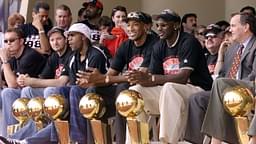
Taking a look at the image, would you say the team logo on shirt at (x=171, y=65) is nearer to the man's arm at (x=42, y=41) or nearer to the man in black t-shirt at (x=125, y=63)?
the man in black t-shirt at (x=125, y=63)

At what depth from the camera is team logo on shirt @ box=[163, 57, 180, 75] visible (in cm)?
789

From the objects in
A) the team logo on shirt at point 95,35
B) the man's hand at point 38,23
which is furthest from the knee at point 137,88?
the man's hand at point 38,23

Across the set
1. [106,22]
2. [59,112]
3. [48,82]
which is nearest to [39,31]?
[106,22]

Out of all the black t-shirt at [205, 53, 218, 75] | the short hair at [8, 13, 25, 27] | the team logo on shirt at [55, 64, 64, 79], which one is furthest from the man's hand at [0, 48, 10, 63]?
the black t-shirt at [205, 53, 218, 75]

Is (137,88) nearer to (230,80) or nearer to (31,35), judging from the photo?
(230,80)

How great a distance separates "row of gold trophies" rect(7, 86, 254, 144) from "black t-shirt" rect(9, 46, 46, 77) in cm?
95

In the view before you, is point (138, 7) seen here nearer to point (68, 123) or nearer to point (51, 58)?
point (51, 58)

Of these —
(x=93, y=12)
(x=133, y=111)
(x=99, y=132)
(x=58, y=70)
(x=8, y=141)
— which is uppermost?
(x=93, y=12)

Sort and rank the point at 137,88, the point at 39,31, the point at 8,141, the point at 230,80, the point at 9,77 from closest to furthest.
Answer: the point at 230,80, the point at 137,88, the point at 8,141, the point at 9,77, the point at 39,31

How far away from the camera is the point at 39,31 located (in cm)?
1067

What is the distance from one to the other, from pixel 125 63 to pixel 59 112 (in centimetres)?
113

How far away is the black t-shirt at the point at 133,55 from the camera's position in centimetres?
837

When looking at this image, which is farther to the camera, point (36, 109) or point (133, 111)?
point (36, 109)

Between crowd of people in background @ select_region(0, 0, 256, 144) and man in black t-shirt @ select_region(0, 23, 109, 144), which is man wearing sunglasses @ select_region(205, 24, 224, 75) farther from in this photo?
man in black t-shirt @ select_region(0, 23, 109, 144)
